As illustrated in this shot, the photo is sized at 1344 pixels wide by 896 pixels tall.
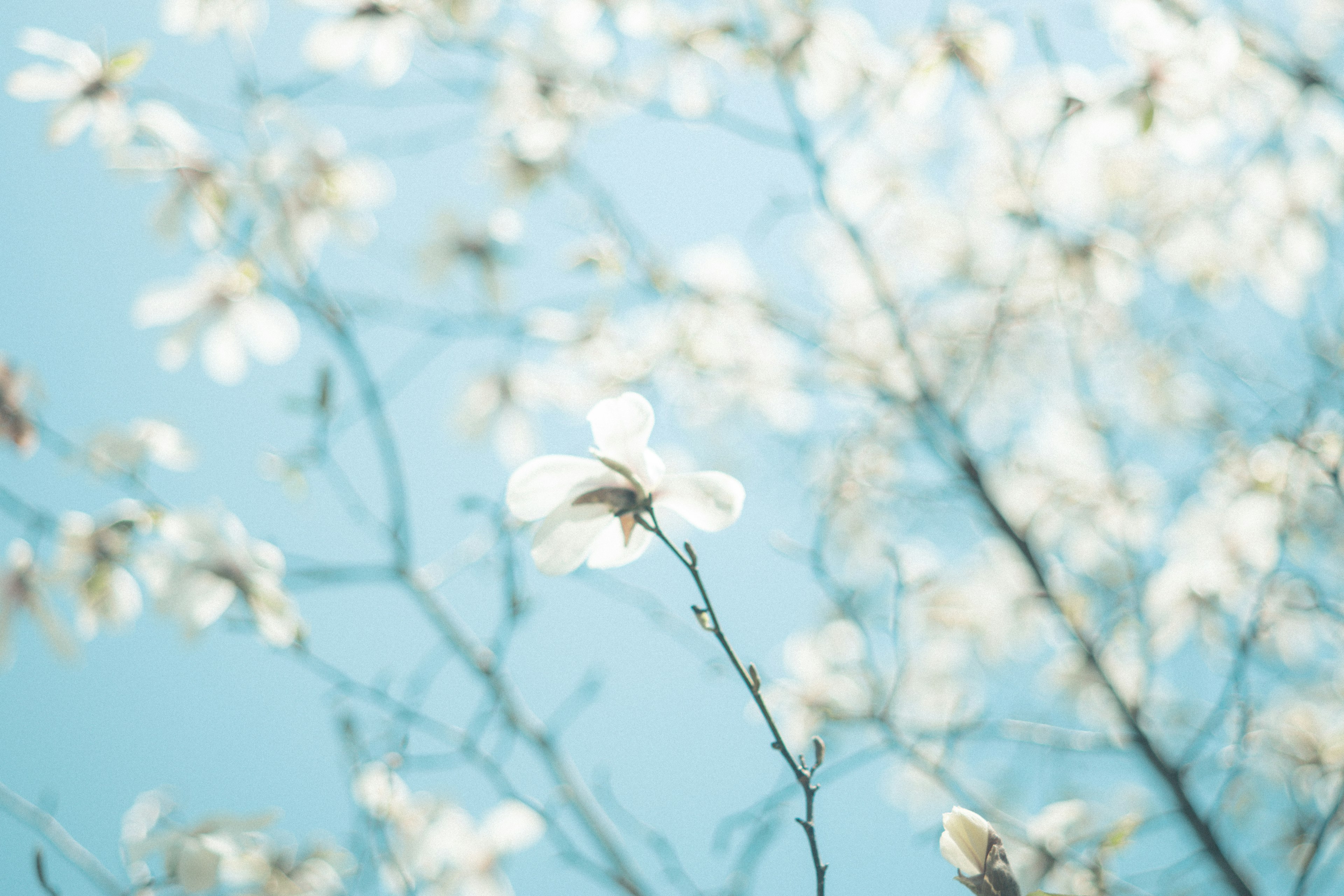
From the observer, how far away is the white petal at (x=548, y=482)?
0.54 meters

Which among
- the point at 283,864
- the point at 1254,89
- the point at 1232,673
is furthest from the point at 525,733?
the point at 1254,89

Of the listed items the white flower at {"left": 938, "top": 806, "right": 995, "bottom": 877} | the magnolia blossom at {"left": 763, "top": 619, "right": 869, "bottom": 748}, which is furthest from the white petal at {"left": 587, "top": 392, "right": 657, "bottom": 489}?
the magnolia blossom at {"left": 763, "top": 619, "right": 869, "bottom": 748}

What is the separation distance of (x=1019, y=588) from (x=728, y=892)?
1.35m

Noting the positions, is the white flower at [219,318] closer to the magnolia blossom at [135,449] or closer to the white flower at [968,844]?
the magnolia blossom at [135,449]

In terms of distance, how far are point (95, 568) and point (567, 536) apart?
0.87 meters

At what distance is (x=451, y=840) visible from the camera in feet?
4.58

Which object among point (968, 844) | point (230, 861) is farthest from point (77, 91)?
point (968, 844)

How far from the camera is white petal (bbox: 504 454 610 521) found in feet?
1.76

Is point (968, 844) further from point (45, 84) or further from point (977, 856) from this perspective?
point (45, 84)

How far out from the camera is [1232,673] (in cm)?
98

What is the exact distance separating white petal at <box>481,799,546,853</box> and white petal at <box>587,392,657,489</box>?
1106mm

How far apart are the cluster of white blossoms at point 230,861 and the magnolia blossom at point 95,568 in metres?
0.30

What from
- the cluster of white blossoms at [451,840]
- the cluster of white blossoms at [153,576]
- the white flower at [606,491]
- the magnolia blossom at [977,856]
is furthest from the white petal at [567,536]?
the cluster of white blossoms at [451,840]

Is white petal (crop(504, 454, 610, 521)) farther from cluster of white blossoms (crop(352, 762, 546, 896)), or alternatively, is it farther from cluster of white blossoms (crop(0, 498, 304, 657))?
cluster of white blossoms (crop(352, 762, 546, 896))
